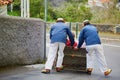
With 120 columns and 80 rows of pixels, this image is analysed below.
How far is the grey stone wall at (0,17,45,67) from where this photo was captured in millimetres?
13703

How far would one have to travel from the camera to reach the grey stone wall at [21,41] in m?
13.7

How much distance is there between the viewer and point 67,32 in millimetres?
13422

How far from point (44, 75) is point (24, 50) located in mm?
2000

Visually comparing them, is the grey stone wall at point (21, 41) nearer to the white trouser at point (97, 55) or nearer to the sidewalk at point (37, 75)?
the sidewalk at point (37, 75)

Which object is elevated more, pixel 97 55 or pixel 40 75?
pixel 97 55

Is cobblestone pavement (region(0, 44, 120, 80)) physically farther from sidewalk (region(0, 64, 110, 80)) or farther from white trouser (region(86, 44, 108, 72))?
white trouser (region(86, 44, 108, 72))

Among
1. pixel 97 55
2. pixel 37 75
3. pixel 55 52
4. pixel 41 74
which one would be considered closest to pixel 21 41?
pixel 55 52

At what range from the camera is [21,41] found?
14.3 meters

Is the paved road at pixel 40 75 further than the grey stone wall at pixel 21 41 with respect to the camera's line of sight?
No

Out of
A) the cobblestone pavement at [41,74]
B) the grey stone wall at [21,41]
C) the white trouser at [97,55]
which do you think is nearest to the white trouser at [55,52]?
the cobblestone pavement at [41,74]

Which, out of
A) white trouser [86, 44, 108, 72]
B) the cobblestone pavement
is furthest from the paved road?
white trouser [86, 44, 108, 72]

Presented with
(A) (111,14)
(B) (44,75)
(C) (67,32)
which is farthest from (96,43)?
(A) (111,14)

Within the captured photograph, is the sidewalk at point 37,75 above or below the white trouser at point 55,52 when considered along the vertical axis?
below

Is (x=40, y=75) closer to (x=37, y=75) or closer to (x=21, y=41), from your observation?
(x=37, y=75)
